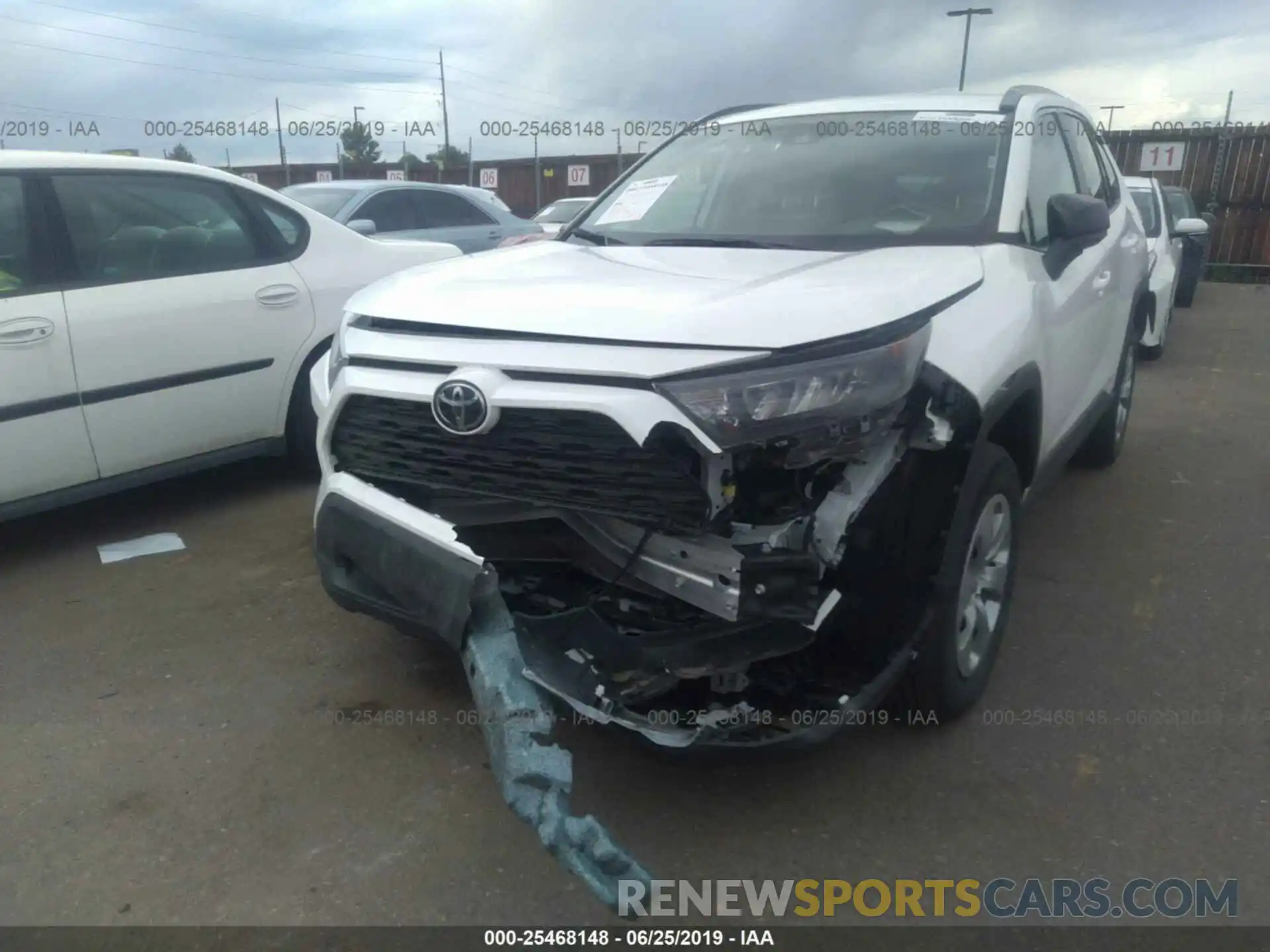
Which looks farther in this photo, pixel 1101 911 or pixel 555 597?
pixel 555 597

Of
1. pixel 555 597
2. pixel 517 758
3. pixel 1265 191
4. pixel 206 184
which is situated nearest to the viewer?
pixel 517 758

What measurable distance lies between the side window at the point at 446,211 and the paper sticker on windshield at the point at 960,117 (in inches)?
251

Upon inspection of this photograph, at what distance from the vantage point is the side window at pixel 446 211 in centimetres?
923

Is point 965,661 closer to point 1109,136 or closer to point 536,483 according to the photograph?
point 536,483

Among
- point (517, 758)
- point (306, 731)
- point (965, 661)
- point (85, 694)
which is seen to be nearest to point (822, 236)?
point (965, 661)

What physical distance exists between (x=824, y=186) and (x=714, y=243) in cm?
50

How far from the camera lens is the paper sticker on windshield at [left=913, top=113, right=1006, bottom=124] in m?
3.52

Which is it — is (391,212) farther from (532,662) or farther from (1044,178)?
(532,662)

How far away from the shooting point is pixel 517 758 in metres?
2.12

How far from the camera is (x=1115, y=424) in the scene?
516 cm

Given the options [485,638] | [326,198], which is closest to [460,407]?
[485,638]

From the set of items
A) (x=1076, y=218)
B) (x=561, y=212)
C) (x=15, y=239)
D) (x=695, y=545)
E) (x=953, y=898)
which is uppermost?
(x=1076, y=218)

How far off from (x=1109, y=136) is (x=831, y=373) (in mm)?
19476

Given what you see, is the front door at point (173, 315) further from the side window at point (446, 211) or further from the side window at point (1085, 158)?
the side window at point (446, 211)
